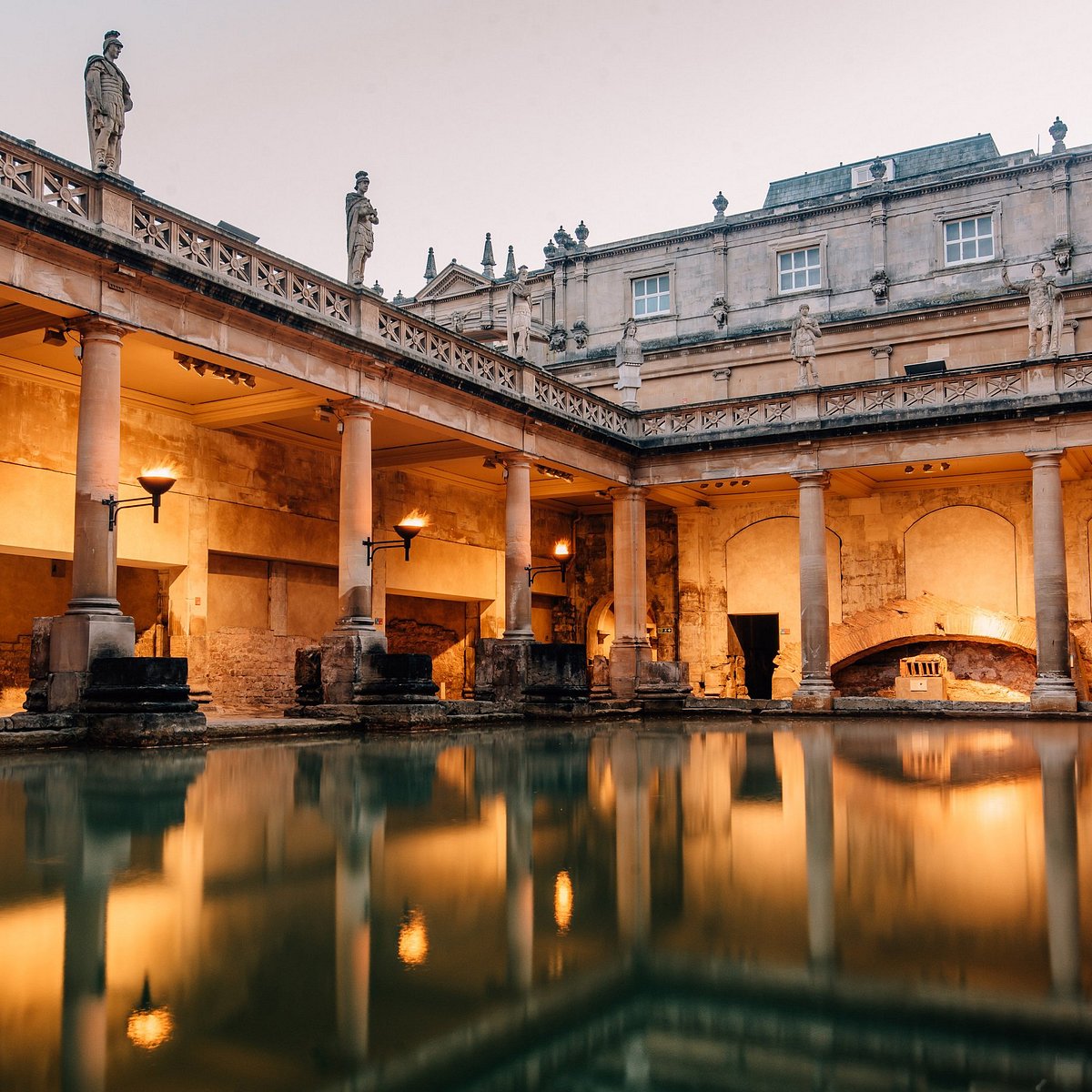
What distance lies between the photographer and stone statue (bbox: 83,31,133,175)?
12.9m

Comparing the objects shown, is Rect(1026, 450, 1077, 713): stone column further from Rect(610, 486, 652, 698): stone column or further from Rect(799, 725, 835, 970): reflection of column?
Rect(799, 725, 835, 970): reflection of column

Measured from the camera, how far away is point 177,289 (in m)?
13.7

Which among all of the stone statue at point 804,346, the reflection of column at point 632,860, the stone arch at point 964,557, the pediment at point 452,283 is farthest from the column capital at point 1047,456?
the pediment at point 452,283

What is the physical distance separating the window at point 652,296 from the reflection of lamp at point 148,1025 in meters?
32.5

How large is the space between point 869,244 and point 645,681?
48.9ft

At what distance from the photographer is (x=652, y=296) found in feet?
Answer: 111

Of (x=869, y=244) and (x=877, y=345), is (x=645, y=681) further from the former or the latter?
(x=869, y=244)

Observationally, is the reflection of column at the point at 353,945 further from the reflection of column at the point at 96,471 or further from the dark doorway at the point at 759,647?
the dark doorway at the point at 759,647

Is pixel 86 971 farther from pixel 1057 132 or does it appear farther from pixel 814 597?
pixel 1057 132

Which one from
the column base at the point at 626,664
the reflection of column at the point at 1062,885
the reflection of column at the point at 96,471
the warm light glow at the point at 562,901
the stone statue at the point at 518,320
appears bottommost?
the reflection of column at the point at 1062,885

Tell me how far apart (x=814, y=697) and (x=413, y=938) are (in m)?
20.3

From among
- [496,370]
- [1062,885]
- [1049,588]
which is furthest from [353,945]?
[1049,588]

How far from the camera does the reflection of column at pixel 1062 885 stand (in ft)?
8.70

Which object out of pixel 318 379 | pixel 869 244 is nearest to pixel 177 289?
pixel 318 379
